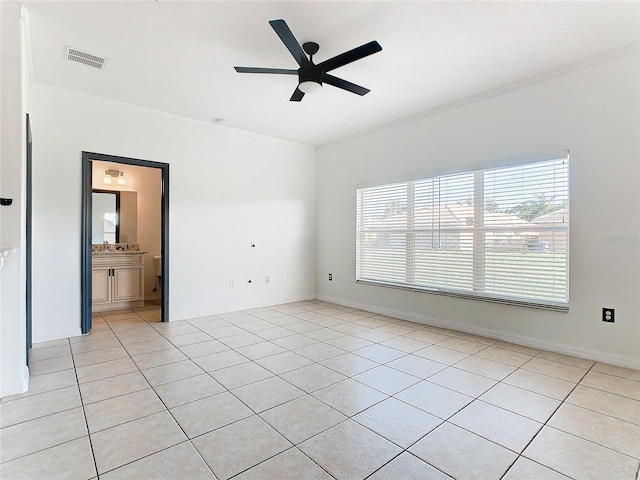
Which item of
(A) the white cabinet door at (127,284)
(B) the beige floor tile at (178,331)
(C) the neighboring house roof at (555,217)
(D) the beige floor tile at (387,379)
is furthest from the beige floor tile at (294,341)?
(A) the white cabinet door at (127,284)

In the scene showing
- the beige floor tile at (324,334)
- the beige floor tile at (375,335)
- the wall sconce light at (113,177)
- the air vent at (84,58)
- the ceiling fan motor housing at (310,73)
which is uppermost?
the air vent at (84,58)

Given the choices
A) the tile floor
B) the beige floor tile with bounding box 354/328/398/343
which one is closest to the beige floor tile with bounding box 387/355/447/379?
the tile floor

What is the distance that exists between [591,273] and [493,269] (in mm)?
882

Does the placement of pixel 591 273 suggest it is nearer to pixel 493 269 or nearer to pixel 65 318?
pixel 493 269

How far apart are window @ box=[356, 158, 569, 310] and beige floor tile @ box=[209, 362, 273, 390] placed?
252 cm

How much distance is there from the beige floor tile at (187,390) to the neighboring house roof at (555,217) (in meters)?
3.42

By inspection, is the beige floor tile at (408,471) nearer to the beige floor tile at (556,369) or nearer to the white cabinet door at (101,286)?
the beige floor tile at (556,369)

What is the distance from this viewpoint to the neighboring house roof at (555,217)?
10.9ft

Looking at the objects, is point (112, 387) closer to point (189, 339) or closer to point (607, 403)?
point (189, 339)

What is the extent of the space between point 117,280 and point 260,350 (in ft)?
10.5

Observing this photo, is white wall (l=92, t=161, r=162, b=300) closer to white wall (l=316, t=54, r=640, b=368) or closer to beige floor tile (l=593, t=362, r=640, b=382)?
white wall (l=316, t=54, r=640, b=368)

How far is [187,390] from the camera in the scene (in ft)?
8.27

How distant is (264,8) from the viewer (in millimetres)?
2455

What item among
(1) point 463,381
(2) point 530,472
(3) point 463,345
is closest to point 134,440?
(2) point 530,472
